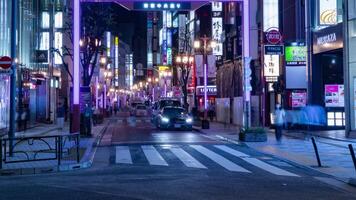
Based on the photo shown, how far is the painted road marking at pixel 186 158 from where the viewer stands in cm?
1773

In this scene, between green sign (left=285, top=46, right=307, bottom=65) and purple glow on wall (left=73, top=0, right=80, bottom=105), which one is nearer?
purple glow on wall (left=73, top=0, right=80, bottom=105)

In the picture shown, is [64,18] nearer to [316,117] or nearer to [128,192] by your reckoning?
[316,117]

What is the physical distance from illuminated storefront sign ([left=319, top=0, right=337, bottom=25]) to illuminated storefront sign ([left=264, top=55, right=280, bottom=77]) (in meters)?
5.60

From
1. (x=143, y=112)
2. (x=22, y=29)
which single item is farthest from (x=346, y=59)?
(x=143, y=112)

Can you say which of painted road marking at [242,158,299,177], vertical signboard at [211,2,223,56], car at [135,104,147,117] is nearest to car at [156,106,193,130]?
vertical signboard at [211,2,223,56]

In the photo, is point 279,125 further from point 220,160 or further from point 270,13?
point 270,13

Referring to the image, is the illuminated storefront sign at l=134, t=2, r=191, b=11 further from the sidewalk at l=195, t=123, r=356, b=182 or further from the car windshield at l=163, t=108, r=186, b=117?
the car windshield at l=163, t=108, r=186, b=117

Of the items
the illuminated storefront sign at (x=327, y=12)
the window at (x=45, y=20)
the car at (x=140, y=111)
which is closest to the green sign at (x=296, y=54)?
the illuminated storefront sign at (x=327, y=12)

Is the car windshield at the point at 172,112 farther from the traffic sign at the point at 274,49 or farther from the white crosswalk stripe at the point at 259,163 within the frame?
the white crosswalk stripe at the point at 259,163

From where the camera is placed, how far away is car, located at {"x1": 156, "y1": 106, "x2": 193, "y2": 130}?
128 ft

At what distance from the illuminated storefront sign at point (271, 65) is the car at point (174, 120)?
625 centimetres

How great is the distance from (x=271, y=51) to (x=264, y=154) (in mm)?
8304

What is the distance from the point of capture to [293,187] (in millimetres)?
13172

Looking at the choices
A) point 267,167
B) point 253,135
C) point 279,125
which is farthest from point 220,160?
point 279,125
